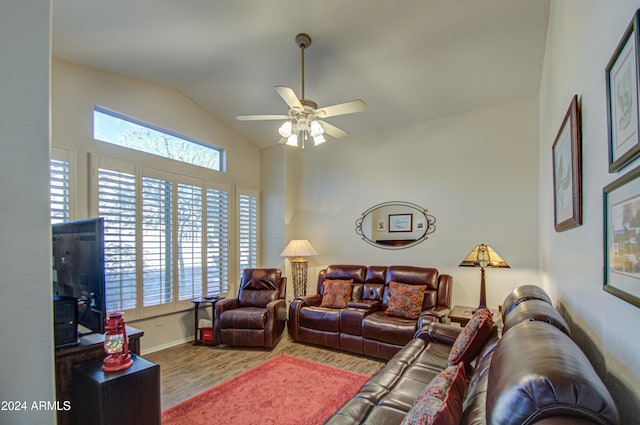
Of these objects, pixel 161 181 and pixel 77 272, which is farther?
pixel 161 181

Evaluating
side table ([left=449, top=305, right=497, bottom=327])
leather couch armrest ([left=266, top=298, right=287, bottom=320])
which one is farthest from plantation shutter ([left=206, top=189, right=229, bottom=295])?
side table ([left=449, top=305, right=497, bottom=327])

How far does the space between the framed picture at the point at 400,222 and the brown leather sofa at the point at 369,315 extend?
2.03 ft

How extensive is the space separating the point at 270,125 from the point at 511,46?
3.34 m

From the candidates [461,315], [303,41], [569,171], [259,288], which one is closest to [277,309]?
[259,288]

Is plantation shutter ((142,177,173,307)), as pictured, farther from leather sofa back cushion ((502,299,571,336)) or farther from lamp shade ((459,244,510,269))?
leather sofa back cushion ((502,299,571,336))

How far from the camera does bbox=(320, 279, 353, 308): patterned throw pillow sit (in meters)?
4.24

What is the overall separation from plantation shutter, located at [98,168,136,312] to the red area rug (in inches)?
63.5

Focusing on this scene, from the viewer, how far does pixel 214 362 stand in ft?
11.7

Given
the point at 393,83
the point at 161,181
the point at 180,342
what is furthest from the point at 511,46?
the point at 180,342

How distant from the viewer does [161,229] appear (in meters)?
4.04

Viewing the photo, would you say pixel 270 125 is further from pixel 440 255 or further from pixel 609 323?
pixel 609 323

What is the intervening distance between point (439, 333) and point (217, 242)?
3.39m

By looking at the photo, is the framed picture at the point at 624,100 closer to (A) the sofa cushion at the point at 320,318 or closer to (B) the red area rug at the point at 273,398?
(B) the red area rug at the point at 273,398

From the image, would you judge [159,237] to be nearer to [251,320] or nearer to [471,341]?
[251,320]
